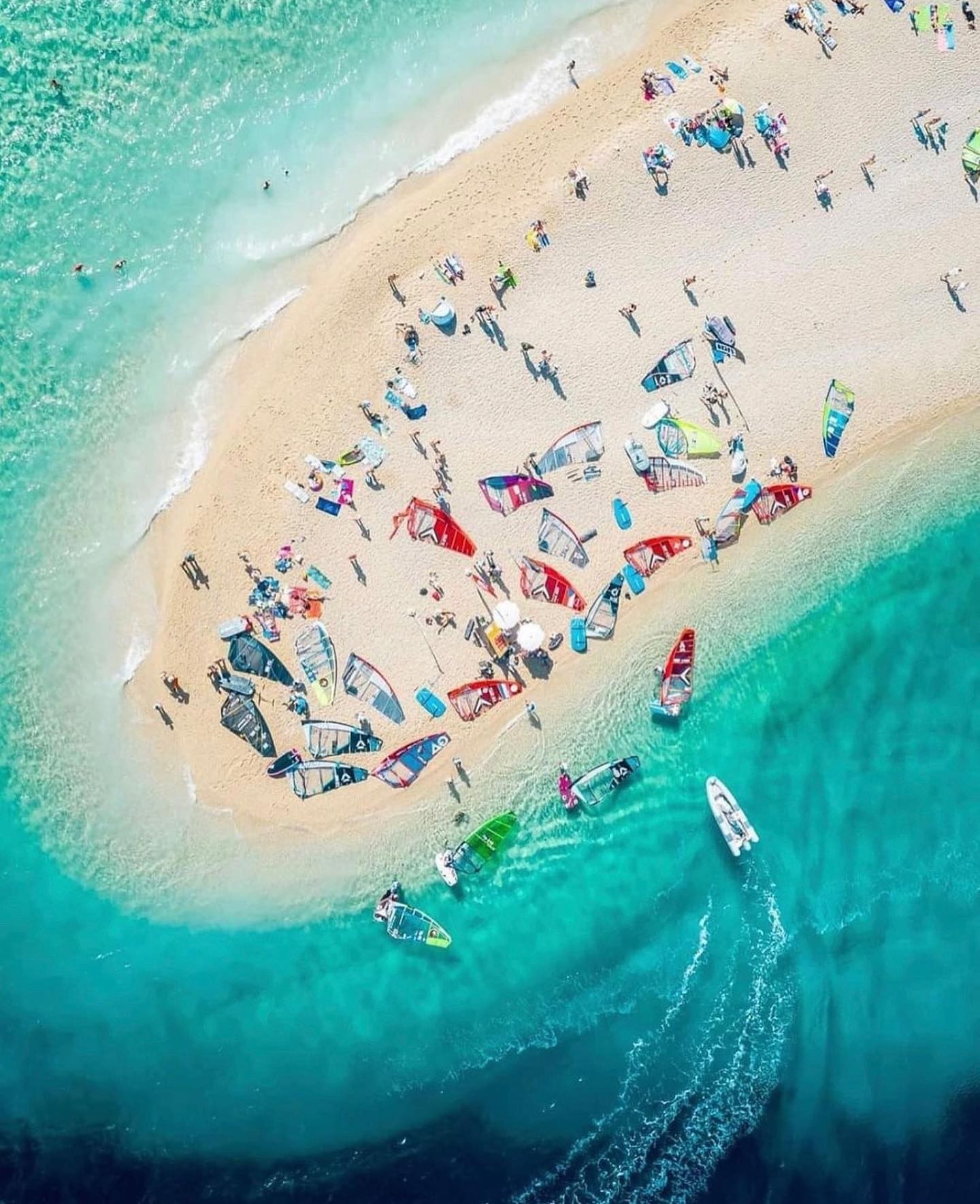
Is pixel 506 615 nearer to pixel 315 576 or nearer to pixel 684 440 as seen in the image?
pixel 315 576

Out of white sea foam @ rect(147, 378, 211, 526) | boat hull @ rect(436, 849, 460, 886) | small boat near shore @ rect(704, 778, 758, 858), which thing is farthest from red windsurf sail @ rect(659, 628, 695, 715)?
white sea foam @ rect(147, 378, 211, 526)

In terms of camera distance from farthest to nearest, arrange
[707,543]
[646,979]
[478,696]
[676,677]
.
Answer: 1. [646,979]
2. [676,677]
3. [707,543]
4. [478,696]

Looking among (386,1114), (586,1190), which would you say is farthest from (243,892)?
(586,1190)

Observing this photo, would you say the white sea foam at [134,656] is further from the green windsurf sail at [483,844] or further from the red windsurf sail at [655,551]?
the red windsurf sail at [655,551]

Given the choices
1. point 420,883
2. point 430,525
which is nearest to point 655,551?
point 430,525

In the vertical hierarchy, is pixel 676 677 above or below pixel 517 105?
below
